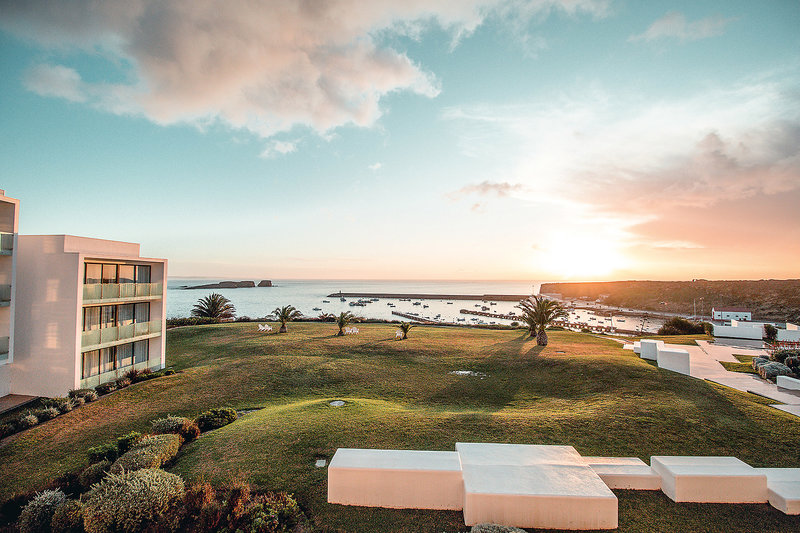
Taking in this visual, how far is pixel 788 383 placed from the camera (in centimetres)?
1225

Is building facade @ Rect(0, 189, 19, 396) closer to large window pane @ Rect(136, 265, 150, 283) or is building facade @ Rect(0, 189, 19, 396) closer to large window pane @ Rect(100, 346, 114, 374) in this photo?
large window pane @ Rect(100, 346, 114, 374)

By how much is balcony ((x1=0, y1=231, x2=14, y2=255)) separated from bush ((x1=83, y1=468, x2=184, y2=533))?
13080 mm

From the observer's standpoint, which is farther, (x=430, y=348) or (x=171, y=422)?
(x=430, y=348)

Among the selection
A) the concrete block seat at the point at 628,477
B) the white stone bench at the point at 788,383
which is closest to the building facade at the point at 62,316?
the concrete block seat at the point at 628,477

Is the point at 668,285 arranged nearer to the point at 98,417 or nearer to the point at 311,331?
the point at 311,331

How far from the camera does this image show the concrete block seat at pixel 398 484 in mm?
5930

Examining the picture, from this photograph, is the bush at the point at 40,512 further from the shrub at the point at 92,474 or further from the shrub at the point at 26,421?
the shrub at the point at 26,421

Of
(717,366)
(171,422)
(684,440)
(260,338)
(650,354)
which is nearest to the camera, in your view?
(684,440)

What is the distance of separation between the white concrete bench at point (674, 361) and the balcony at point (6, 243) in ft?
88.2

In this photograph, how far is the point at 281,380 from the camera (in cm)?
1475

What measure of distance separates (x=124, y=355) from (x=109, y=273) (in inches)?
160

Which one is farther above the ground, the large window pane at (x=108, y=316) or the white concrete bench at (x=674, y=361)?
the large window pane at (x=108, y=316)

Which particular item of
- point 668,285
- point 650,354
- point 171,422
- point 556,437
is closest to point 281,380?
point 171,422

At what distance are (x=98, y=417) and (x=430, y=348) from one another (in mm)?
14649
